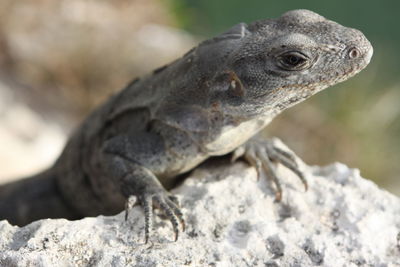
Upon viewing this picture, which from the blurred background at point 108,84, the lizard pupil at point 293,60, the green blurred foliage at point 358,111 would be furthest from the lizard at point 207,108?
the green blurred foliage at point 358,111

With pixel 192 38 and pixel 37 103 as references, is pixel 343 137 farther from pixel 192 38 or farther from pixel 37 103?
pixel 37 103

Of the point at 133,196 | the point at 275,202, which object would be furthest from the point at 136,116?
the point at 275,202

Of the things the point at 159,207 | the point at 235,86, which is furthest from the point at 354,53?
the point at 159,207

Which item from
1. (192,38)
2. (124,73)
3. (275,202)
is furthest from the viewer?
(192,38)

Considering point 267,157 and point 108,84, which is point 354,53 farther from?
point 108,84

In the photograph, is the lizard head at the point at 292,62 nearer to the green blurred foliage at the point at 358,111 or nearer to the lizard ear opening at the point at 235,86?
the lizard ear opening at the point at 235,86

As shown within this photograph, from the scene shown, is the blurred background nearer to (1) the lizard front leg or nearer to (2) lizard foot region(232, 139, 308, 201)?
(1) the lizard front leg

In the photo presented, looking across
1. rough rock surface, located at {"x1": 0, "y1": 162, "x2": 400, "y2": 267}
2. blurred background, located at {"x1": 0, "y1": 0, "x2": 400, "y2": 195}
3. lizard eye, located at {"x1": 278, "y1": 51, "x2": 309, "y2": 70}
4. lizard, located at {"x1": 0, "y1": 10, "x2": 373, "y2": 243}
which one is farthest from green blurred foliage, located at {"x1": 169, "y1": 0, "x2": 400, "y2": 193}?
lizard eye, located at {"x1": 278, "y1": 51, "x2": 309, "y2": 70}
